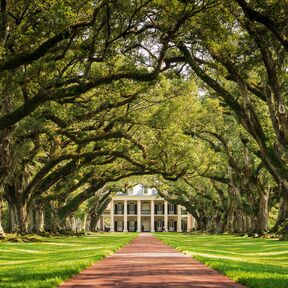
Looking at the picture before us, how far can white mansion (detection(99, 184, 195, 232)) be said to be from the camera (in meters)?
144

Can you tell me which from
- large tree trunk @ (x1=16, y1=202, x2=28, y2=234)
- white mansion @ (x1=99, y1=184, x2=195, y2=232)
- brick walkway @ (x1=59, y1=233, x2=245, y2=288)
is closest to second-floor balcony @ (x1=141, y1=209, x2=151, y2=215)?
white mansion @ (x1=99, y1=184, x2=195, y2=232)

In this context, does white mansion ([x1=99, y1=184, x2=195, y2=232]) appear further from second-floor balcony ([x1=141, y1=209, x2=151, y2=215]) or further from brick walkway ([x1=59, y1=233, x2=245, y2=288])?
brick walkway ([x1=59, y1=233, x2=245, y2=288])

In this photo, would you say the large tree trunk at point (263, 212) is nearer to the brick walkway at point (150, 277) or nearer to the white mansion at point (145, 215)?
the brick walkway at point (150, 277)

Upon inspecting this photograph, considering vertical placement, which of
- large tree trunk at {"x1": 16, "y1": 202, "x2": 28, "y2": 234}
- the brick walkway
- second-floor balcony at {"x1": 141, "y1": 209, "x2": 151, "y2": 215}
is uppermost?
second-floor balcony at {"x1": 141, "y1": 209, "x2": 151, "y2": 215}

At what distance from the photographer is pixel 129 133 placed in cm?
3531

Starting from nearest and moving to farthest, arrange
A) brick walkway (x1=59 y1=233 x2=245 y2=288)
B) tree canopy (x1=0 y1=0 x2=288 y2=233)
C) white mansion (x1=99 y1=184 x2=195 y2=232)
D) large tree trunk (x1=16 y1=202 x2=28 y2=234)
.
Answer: brick walkway (x1=59 y1=233 x2=245 y2=288) → tree canopy (x1=0 y1=0 x2=288 y2=233) → large tree trunk (x1=16 y1=202 x2=28 y2=234) → white mansion (x1=99 y1=184 x2=195 y2=232)

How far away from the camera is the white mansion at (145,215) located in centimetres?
14362

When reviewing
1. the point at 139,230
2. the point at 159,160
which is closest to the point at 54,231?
the point at 159,160

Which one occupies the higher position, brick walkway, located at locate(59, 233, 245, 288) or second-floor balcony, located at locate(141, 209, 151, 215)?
second-floor balcony, located at locate(141, 209, 151, 215)

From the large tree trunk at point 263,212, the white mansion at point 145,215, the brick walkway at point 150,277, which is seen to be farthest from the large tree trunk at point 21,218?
the white mansion at point 145,215

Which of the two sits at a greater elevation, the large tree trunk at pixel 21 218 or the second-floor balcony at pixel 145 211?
the second-floor balcony at pixel 145 211

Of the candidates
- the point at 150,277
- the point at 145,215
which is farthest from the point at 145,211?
the point at 150,277

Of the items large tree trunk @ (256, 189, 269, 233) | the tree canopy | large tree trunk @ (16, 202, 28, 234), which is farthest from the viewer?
large tree trunk @ (256, 189, 269, 233)

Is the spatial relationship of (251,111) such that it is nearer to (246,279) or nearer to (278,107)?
(278,107)
